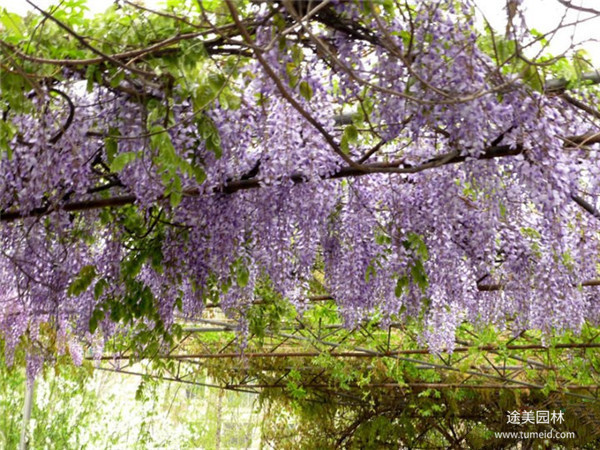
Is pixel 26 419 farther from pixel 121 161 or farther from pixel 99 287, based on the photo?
pixel 121 161

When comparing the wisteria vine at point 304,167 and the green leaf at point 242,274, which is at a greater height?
the wisteria vine at point 304,167

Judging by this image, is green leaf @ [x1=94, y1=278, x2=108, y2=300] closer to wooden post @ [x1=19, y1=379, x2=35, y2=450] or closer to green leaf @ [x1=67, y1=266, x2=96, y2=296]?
green leaf @ [x1=67, y1=266, x2=96, y2=296]

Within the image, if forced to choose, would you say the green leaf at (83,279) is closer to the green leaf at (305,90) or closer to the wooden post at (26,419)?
the green leaf at (305,90)

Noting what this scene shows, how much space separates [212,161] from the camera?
2.67 metres

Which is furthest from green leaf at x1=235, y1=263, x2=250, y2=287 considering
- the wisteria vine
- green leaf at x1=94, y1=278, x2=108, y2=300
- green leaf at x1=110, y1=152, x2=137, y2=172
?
green leaf at x1=110, y1=152, x2=137, y2=172

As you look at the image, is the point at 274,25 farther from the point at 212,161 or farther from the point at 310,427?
the point at 310,427

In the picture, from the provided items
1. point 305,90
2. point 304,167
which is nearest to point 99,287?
point 304,167

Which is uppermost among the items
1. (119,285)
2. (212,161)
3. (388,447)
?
(212,161)

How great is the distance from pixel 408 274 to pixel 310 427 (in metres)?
5.92

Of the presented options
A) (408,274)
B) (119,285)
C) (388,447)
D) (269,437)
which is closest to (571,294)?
(408,274)
